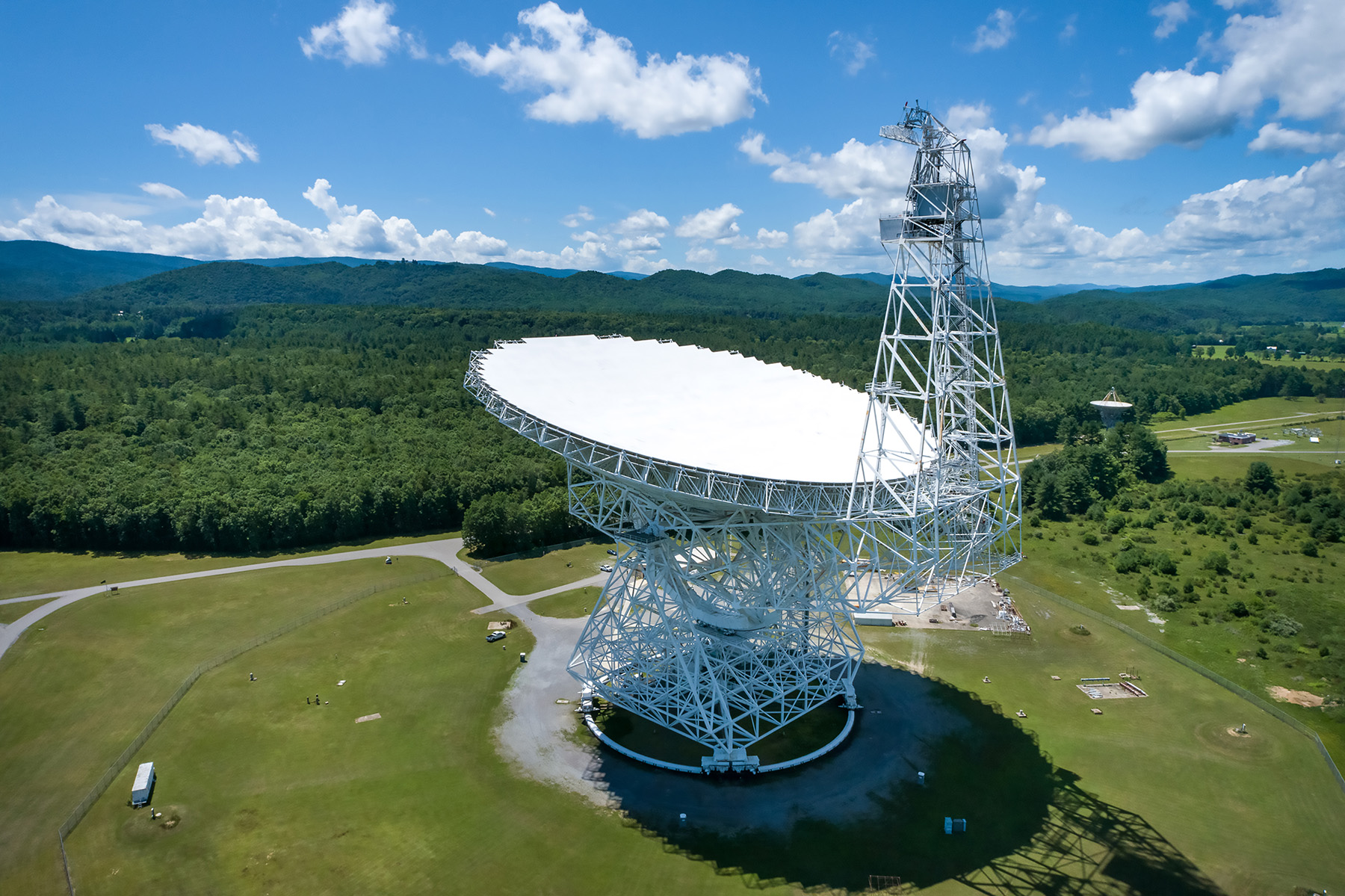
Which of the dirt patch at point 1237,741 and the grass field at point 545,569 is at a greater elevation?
the dirt patch at point 1237,741

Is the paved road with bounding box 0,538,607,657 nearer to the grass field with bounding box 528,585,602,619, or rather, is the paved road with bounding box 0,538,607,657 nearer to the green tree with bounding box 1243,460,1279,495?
the grass field with bounding box 528,585,602,619

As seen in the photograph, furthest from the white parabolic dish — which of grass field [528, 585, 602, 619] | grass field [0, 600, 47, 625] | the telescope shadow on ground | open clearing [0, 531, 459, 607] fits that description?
grass field [0, 600, 47, 625]

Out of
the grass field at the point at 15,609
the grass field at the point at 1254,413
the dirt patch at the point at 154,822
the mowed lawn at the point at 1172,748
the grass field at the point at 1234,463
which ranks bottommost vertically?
the grass field at the point at 15,609

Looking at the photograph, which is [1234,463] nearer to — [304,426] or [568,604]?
[568,604]

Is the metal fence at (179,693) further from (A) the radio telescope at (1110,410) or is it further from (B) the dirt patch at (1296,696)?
(A) the radio telescope at (1110,410)

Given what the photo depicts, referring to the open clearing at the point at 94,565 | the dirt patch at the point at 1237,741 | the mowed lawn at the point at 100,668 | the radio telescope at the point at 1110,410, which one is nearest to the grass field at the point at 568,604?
the mowed lawn at the point at 100,668

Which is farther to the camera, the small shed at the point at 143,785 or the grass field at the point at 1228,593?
the grass field at the point at 1228,593
